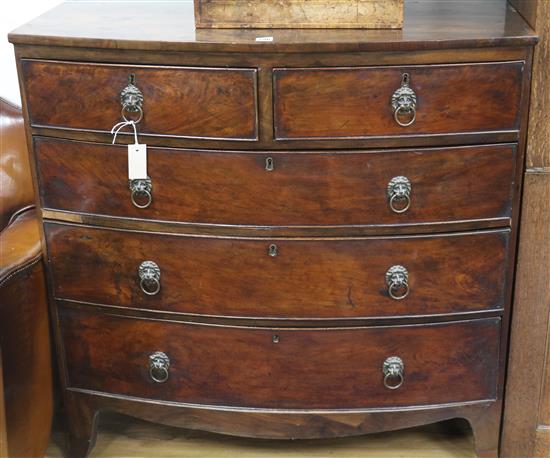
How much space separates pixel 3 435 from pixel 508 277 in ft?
3.92

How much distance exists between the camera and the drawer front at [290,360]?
91.9 inches

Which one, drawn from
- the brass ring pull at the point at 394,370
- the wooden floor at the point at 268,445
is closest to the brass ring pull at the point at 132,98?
the brass ring pull at the point at 394,370

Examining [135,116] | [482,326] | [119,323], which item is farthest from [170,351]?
[482,326]

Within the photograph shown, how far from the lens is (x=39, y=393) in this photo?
2.46 meters

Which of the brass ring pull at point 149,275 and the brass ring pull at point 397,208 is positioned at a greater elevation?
the brass ring pull at point 397,208

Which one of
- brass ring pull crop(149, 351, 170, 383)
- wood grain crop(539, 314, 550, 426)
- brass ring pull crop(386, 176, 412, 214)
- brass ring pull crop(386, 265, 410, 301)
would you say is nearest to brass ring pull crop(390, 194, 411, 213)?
brass ring pull crop(386, 176, 412, 214)

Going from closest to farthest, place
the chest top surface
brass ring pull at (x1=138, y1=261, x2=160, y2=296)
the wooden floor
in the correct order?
the chest top surface, brass ring pull at (x1=138, y1=261, x2=160, y2=296), the wooden floor

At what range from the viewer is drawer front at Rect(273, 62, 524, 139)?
6.85ft

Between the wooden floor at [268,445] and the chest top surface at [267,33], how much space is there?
1.11 metres

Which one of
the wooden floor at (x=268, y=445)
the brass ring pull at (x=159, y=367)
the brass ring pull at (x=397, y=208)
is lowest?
the wooden floor at (x=268, y=445)

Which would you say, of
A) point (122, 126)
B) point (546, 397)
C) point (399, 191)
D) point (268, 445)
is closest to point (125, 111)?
point (122, 126)

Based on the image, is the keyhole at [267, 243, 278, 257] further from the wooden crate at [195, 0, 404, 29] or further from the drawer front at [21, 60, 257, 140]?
the wooden crate at [195, 0, 404, 29]

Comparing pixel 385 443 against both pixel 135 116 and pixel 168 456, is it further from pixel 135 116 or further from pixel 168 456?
pixel 135 116

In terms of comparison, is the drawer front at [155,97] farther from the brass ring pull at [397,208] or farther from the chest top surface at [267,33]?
the brass ring pull at [397,208]
